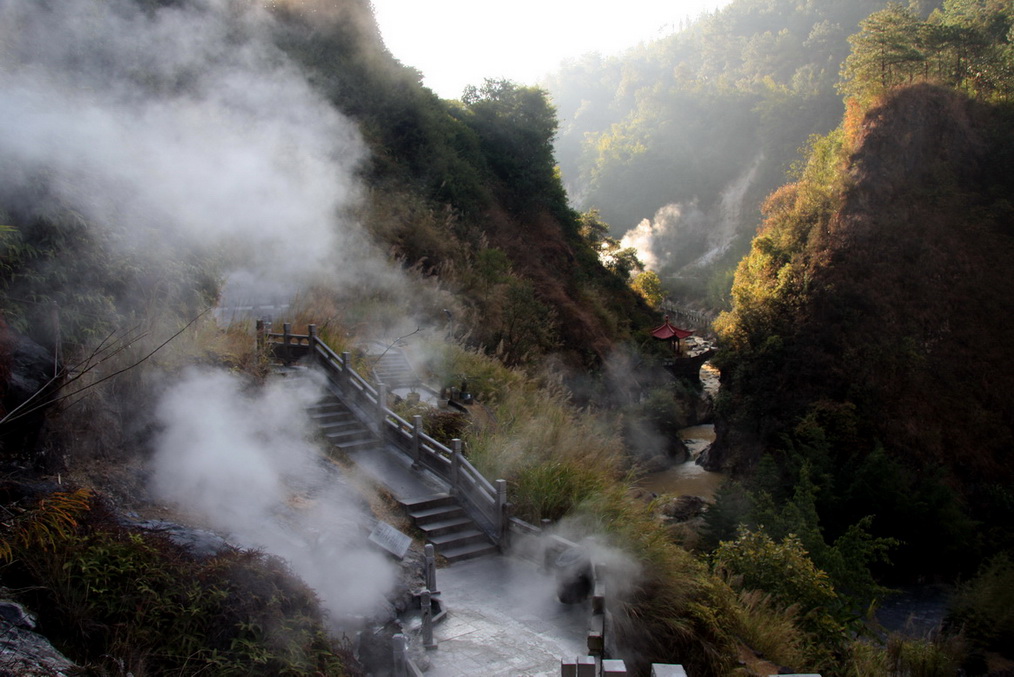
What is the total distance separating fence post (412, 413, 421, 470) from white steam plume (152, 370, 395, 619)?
1557 mm

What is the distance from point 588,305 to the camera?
27.1m

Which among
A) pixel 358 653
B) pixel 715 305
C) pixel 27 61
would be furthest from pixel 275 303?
pixel 715 305

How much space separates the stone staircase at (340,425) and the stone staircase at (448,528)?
1.97m

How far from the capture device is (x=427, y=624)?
248 inches

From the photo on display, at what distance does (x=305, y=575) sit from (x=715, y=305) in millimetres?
49342

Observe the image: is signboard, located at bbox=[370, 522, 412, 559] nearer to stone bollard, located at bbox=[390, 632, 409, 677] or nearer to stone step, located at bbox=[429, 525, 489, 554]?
stone step, located at bbox=[429, 525, 489, 554]

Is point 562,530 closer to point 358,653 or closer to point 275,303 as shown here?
point 358,653

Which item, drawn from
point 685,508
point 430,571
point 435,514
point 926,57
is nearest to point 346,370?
point 435,514

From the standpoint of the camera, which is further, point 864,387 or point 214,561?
point 864,387

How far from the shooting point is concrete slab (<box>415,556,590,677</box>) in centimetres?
606

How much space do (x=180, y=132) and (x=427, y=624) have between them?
1083 cm

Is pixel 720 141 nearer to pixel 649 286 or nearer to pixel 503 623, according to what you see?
pixel 649 286

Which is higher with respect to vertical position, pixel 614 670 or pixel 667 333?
pixel 667 333

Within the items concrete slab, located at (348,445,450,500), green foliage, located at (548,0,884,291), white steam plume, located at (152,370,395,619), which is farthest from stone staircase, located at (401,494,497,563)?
green foliage, located at (548,0,884,291)
